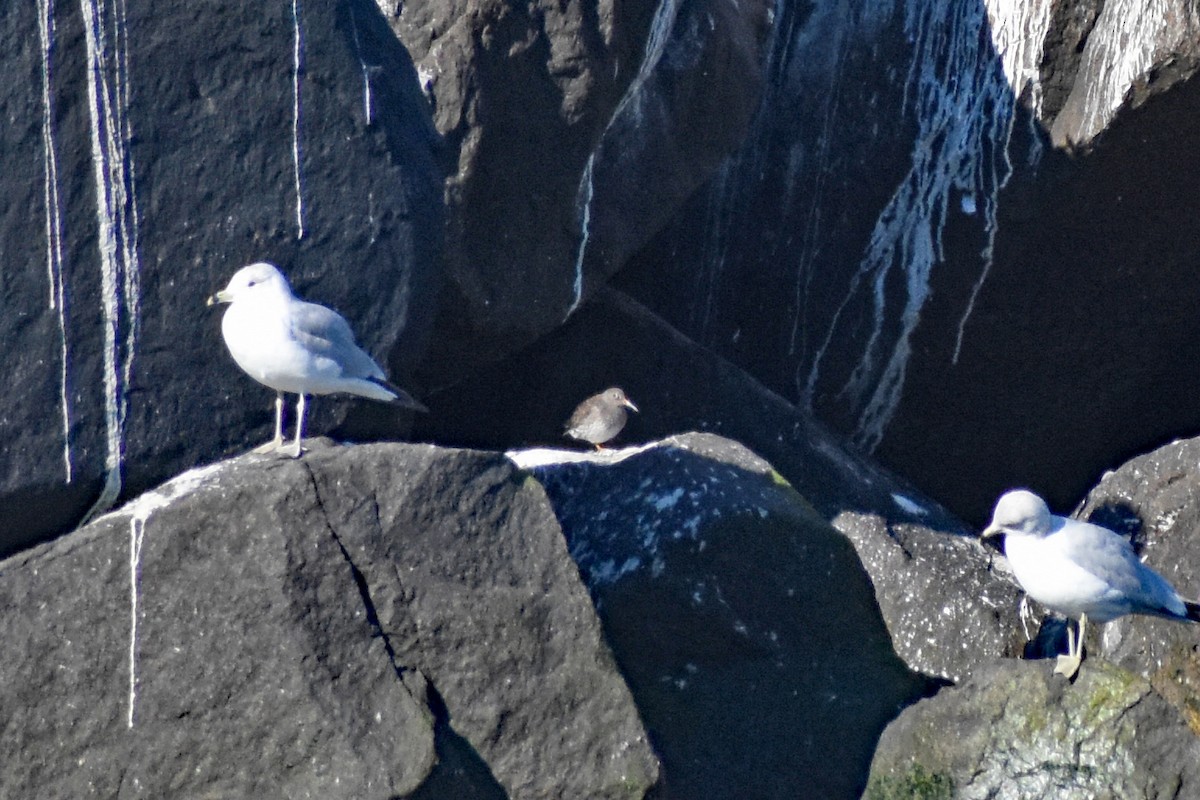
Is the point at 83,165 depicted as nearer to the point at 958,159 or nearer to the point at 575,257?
the point at 575,257

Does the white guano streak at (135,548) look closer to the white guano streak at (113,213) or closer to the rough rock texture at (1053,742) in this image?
the white guano streak at (113,213)

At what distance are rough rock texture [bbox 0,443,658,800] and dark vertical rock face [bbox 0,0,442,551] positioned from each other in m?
0.77

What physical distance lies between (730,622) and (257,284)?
7.09 ft

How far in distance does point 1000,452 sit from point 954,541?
211 centimetres

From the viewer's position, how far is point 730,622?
651 centimetres

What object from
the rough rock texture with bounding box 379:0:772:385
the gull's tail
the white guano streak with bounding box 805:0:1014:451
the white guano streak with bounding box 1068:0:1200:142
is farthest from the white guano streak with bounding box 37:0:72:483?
the white guano streak with bounding box 1068:0:1200:142

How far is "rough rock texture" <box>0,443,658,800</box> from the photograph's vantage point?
534 centimetres

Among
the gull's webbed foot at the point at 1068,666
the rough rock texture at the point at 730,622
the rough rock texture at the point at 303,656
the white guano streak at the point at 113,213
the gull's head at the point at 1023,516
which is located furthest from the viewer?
the rough rock texture at the point at 730,622

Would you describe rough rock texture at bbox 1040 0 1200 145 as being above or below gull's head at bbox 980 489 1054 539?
above

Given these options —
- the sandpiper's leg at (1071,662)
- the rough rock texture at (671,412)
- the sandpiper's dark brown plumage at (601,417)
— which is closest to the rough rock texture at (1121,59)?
the rough rock texture at (671,412)

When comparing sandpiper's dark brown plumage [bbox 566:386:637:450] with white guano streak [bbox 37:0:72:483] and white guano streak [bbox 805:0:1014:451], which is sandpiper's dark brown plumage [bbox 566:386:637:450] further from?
white guano streak [bbox 37:0:72:483]

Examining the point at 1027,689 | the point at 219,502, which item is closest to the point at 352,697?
the point at 219,502

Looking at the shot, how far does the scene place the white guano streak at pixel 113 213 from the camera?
246 inches

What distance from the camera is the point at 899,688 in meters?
6.71
